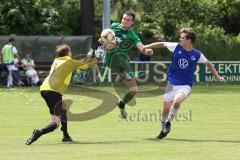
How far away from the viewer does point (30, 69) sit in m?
35.3

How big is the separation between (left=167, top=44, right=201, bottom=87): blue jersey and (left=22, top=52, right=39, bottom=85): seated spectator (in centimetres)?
2056

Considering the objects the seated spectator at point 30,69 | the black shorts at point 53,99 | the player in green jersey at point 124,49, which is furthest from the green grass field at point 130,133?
the seated spectator at point 30,69

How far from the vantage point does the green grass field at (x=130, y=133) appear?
1253cm

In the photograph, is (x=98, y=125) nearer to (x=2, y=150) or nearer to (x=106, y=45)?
(x=106, y=45)

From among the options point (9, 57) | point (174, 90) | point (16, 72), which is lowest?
point (16, 72)

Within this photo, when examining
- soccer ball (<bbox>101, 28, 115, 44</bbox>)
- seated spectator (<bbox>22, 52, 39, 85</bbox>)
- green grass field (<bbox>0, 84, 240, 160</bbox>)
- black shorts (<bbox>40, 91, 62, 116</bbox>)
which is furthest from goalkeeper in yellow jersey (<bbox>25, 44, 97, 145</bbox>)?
seated spectator (<bbox>22, 52, 39, 85</bbox>)

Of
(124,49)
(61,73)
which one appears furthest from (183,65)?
(124,49)

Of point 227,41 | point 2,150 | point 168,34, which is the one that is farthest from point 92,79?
point 2,150

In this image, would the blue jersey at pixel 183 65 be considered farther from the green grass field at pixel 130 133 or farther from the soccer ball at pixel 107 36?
the soccer ball at pixel 107 36

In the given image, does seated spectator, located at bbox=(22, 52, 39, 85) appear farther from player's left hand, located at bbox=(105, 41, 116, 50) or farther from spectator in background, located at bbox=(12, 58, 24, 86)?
player's left hand, located at bbox=(105, 41, 116, 50)

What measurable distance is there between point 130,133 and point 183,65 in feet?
6.73

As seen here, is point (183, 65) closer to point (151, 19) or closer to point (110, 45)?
point (110, 45)

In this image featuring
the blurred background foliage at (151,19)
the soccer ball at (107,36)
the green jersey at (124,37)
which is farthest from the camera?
the blurred background foliage at (151,19)

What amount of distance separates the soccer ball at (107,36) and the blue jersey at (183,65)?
5.01ft
